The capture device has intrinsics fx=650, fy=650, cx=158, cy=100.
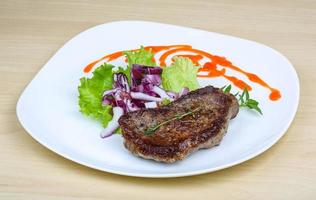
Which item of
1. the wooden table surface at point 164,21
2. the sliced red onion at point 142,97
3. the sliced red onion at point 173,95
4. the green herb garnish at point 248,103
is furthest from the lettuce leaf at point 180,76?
the wooden table surface at point 164,21

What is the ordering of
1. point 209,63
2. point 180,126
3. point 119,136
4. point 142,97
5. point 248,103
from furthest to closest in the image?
point 209,63, point 142,97, point 248,103, point 119,136, point 180,126

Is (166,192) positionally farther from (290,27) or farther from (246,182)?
(290,27)

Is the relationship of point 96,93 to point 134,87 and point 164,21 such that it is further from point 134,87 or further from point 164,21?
point 164,21

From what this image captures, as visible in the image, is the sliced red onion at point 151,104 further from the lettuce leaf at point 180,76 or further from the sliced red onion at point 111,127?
the lettuce leaf at point 180,76

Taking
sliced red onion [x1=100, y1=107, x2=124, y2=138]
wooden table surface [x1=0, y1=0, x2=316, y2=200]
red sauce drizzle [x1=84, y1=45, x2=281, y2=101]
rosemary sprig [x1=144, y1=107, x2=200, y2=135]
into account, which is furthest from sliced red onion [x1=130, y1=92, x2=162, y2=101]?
wooden table surface [x1=0, y1=0, x2=316, y2=200]

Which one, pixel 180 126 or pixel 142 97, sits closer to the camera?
pixel 180 126

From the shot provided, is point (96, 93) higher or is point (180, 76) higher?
point (180, 76)

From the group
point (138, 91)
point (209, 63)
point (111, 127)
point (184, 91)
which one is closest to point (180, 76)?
point (184, 91)
